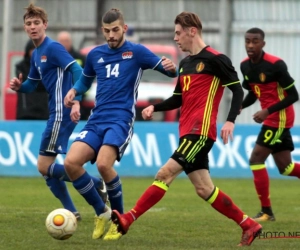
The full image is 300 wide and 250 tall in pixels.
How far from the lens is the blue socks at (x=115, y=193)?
9.87 meters

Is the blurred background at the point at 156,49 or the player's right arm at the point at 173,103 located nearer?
the player's right arm at the point at 173,103

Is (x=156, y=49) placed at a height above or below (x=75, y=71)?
below

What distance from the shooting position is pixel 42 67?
10.8m

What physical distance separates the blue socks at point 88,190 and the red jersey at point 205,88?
3.60ft

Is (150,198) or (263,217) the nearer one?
(150,198)

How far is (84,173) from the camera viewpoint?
9.74 meters

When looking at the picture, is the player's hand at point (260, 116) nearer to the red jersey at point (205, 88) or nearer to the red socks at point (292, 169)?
the red socks at point (292, 169)

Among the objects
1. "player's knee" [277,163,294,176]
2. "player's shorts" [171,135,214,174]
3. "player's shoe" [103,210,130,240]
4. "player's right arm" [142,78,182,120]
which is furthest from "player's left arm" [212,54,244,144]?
"player's knee" [277,163,294,176]

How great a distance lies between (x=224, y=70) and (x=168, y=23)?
1542 cm

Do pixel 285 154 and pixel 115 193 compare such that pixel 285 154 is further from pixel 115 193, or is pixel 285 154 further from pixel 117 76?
pixel 117 76

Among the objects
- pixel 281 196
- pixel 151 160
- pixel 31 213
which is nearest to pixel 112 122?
pixel 31 213

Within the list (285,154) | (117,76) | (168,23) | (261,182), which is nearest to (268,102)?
(285,154)

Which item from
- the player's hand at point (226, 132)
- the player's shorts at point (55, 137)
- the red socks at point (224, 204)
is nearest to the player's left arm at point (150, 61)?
the player's hand at point (226, 132)

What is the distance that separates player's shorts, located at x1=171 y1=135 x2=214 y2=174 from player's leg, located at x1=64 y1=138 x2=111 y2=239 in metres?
0.90
